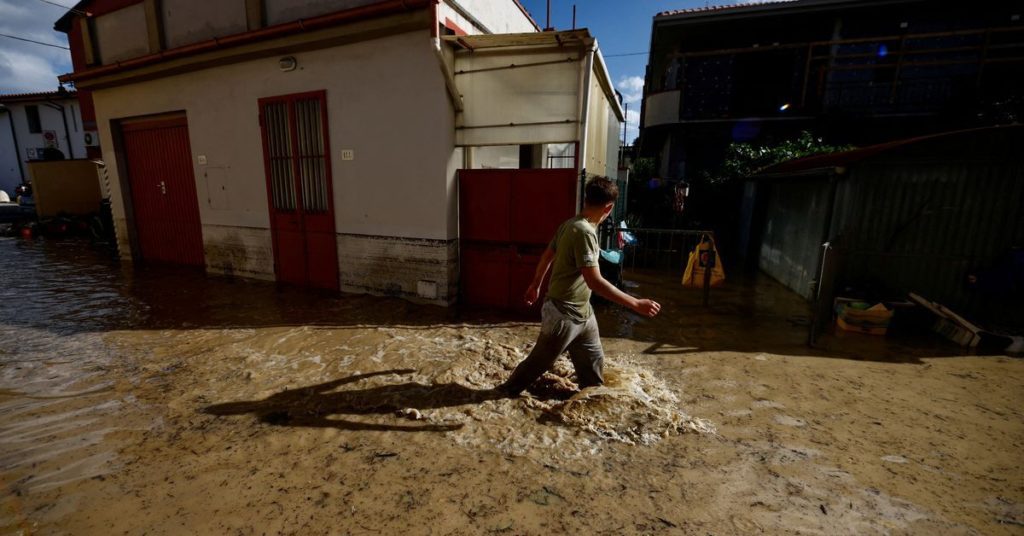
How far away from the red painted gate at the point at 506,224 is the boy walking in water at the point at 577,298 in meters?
2.51

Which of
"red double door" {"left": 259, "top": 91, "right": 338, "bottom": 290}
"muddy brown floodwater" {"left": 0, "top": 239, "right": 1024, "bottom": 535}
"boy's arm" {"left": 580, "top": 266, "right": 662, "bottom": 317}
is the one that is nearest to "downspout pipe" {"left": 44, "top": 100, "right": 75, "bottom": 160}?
"red double door" {"left": 259, "top": 91, "right": 338, "bottom": 290}

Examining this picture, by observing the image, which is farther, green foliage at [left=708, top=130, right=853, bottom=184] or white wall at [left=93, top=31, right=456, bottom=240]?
green foliage at [left=708, top=130, right=853, bottom=184]

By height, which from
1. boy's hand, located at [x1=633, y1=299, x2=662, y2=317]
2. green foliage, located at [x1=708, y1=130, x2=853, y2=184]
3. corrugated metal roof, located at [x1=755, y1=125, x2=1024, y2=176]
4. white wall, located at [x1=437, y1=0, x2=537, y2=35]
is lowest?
boy's hand, located at [x1=633, y1=299, x2=662, y2=317]

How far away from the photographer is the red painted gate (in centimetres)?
613

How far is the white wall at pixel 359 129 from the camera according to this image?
6281 mm

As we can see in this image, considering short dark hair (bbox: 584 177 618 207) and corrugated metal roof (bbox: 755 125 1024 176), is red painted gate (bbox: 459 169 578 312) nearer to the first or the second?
short dark hair (bbox: 584 177 618 207)

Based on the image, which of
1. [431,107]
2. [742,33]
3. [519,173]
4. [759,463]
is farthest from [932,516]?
[742,33]

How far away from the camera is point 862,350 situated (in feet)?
17.8

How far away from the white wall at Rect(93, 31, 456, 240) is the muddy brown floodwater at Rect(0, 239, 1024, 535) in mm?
2070

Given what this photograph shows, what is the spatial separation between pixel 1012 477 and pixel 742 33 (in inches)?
654

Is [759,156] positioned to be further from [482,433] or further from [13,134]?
[13,134]

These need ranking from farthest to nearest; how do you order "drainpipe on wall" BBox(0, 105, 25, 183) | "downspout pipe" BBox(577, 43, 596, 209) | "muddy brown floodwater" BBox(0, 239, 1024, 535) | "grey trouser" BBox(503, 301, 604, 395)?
1. "drainpipe on wall" BBox(0, 105, 25, 183)
2. "downspout pipe" BBox(577, 43, 596, 209)
3. "grey trouser" BBox(503, 301, 604, 395)
4. "muddy brown floodwater" BBox(0, 239, 1024, 535)

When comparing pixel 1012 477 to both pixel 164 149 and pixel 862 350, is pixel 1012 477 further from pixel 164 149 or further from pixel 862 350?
pixel 164 149

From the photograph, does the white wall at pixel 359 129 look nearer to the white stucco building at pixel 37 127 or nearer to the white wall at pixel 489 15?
the white wall at pixel 489 15
